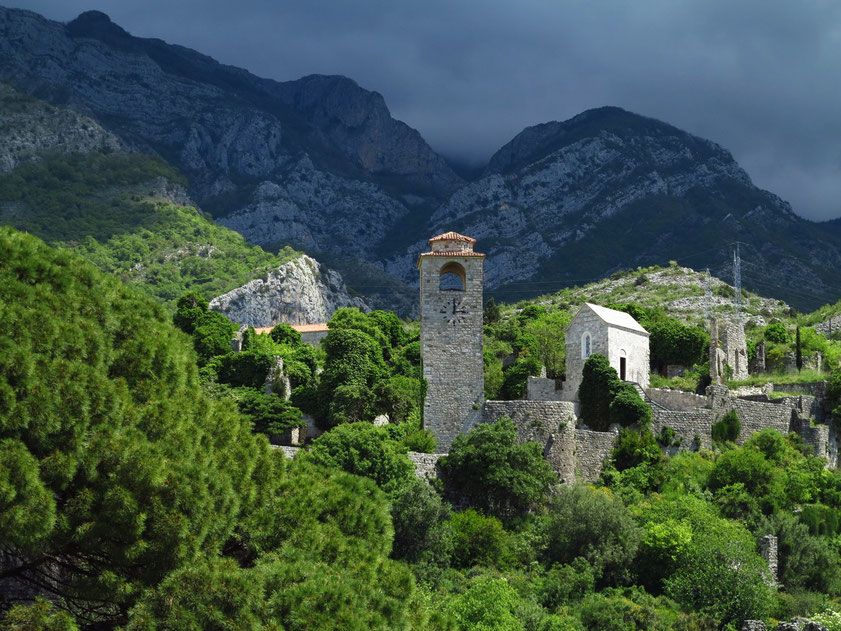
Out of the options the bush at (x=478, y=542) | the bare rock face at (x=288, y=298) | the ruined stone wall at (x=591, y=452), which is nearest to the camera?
the bush at (x=478, y=542)

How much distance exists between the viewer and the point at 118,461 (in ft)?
54.5

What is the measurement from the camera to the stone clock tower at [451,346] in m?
40.8

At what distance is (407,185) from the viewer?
173000 millimetres

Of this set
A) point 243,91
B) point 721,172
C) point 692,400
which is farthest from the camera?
point 243,91

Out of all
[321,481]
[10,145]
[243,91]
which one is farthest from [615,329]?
[243,91]

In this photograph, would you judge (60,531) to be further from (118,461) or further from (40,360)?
(40,360)

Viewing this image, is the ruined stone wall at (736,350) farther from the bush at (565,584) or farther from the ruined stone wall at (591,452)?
the bush at (565,584)

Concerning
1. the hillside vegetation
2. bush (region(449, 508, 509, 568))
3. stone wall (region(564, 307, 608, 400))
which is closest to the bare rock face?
the hillside vegetation

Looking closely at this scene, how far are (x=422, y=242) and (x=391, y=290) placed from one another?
21.5 meters

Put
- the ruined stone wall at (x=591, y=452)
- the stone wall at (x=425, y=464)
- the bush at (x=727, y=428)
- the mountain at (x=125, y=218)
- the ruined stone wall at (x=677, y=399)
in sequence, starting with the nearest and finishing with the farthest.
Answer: the stone wall at (x=425, y=464) < the ruined stone wall at (x=591, y=452) < the bush at (x=727, y=428) < the ruined stone wall at (x=677, y=399) < the mountain at (x=125, y=218)

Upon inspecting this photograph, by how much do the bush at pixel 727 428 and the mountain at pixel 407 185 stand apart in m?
60.5

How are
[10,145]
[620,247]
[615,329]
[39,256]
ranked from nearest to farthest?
[39,256] → [615,329] → [10,145] → [620,247]

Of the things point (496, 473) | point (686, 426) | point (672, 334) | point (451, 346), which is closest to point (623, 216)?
point (672, 334)

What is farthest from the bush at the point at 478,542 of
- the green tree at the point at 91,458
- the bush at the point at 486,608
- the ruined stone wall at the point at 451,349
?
the green tree at the point at 91,458
